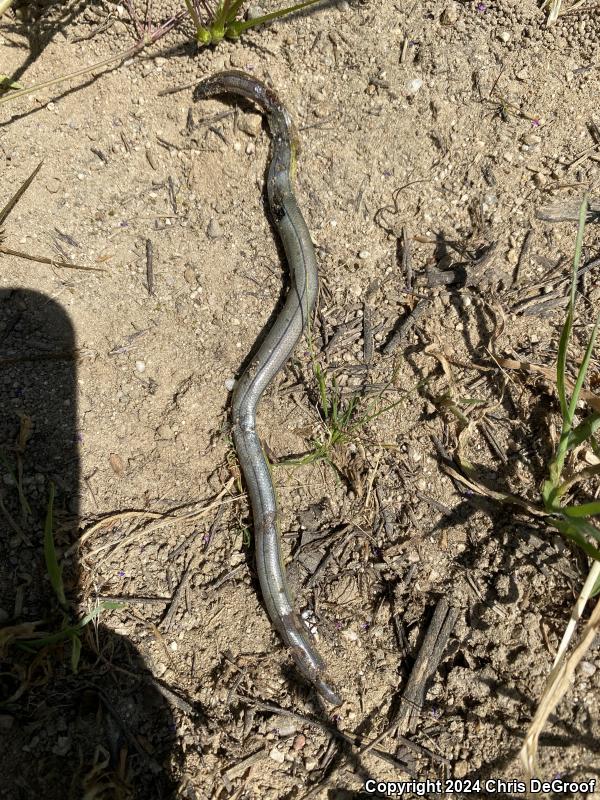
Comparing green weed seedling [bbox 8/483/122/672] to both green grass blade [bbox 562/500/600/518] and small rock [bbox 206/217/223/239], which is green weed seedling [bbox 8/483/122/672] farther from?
green grass blade [bbox 562/500/600/518]

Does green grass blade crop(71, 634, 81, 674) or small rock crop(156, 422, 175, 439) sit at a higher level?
small rock crop(156, 422, 175, 439)

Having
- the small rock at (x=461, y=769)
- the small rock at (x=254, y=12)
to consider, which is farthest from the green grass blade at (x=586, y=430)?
the small rock at (x=254, y=12)

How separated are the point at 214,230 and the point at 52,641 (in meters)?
2.53

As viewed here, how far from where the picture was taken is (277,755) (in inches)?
106

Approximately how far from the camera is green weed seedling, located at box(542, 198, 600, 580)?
7.32 ft

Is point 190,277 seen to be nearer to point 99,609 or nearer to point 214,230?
point 214,230

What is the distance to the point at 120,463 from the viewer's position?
125 inches

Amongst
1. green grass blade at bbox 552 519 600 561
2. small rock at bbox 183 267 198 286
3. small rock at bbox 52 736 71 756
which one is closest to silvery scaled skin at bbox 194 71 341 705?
small rock at bbox 183 267 198 286

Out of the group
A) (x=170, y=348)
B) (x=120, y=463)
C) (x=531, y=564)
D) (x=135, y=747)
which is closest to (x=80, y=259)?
(x=170, y=348)

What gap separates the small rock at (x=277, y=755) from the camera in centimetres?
268

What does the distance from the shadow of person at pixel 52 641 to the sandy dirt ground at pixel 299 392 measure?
0.04 feet

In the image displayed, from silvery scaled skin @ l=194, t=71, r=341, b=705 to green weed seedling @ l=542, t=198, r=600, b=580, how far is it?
1405mm

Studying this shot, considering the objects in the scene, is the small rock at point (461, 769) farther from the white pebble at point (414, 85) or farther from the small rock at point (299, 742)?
the white pebble at point (414, 85)

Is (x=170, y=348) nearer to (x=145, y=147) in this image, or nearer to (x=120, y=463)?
(x=120, y=463)
